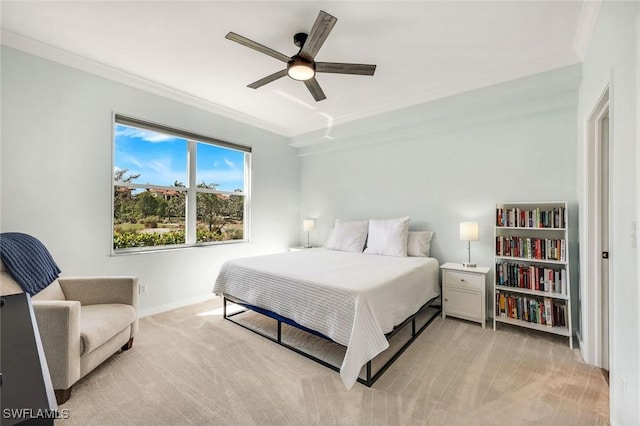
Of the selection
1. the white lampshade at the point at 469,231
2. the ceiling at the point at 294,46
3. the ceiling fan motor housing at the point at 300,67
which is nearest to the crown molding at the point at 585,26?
the ceiling at the point at 294,46

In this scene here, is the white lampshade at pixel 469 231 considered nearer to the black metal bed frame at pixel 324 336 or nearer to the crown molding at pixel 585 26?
the black metal bed frame at pixel 324 336

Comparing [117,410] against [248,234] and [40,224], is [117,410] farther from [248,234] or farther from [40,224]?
[248,234]

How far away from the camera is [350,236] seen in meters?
4.01

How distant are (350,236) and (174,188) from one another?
2.42m

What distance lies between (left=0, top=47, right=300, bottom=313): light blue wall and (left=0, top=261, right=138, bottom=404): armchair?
591mm

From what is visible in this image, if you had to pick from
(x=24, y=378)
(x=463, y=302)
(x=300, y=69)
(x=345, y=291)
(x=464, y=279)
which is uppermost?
(x=300, y=69)

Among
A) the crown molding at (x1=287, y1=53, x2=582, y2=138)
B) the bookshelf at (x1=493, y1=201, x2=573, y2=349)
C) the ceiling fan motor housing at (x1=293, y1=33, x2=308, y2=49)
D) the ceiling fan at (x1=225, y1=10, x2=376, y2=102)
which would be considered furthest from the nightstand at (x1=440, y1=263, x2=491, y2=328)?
the ceiling fan motor housing at (x1=293, y1=33, x2=308, y2=49)

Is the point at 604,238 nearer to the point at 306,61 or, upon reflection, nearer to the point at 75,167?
the point at 306,61

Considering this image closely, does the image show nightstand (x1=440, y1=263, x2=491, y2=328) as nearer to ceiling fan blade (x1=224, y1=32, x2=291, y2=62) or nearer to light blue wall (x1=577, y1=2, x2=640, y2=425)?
light blue wall (x1=577, y1=2, x2=640, y2=425)

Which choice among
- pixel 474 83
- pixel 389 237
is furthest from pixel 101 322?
pixel 474 83

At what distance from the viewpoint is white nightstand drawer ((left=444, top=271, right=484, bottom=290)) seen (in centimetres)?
295

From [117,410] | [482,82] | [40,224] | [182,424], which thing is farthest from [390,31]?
[40,224]

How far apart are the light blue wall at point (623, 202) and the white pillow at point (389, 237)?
204cm

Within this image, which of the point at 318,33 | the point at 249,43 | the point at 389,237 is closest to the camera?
the point at 318,33
